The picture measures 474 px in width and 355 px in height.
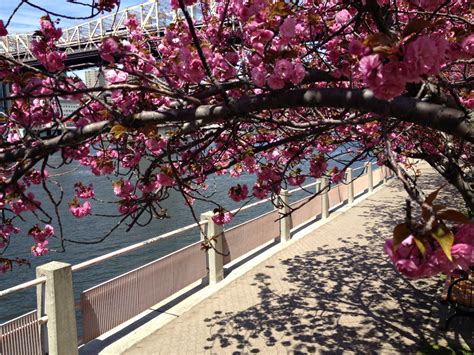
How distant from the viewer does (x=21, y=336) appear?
4.64 m

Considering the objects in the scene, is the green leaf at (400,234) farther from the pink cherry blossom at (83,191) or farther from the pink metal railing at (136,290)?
the pink cherry blossom at (83,191)

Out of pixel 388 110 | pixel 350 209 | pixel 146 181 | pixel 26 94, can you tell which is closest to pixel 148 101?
pixel 146 181

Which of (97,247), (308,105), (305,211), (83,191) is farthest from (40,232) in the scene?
(97,247)

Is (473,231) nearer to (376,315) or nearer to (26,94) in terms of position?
(26,94)

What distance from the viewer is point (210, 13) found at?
227 inches

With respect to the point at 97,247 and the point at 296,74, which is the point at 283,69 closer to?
the point at 296,74

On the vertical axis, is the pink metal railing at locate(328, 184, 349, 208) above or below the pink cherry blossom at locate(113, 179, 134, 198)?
below

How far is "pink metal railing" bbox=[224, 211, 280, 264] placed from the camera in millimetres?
8664

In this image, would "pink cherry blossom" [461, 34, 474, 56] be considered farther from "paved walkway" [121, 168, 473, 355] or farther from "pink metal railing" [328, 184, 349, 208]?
"pink metal railing" [328, 184, 349, 208]

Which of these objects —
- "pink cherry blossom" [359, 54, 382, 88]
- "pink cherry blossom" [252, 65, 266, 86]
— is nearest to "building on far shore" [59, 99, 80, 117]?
"pink cherry blossom" [252, 65, 266, 86]

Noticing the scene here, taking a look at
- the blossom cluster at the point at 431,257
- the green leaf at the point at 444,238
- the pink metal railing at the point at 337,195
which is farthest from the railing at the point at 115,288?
the pink metal railing at the point at 337,195

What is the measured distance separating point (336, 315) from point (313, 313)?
0.35 meters

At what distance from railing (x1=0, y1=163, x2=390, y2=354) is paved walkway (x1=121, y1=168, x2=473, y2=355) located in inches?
20.0

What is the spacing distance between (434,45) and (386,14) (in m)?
1.38
